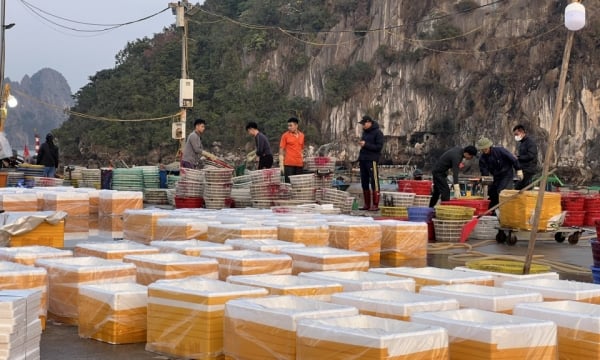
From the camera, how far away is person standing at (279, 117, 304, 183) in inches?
650

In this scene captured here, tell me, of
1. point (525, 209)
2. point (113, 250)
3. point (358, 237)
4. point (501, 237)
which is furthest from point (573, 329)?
point (501, 237)

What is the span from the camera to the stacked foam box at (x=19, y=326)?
4035 mm

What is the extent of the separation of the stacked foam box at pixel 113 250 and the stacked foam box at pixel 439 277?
220cm

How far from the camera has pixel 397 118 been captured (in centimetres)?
6119

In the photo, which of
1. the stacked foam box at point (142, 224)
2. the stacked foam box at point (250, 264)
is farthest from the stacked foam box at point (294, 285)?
the stacked foam box at point (142, 224)

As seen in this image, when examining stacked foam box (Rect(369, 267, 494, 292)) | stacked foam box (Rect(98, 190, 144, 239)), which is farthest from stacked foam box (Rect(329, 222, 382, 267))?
stacked foam box (Rect(98, 190, 144, 239))

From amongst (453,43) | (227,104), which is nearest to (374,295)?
(453,43)

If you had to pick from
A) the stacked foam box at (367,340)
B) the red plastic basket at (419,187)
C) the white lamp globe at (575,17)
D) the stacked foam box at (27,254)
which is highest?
the white lamp globe at (575,17)

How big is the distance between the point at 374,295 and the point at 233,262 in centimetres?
179

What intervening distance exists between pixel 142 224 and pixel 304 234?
2.37 metres

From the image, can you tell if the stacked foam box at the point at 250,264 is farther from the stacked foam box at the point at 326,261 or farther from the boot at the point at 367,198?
the boot at the point at 367,198

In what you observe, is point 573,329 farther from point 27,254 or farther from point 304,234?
point 304,234

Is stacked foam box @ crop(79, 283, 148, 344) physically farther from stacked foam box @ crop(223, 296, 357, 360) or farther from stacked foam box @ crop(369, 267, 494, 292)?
stacked foam box @ crop(369, 267, 494, 292)

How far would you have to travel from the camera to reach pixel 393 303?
15.2 feet
